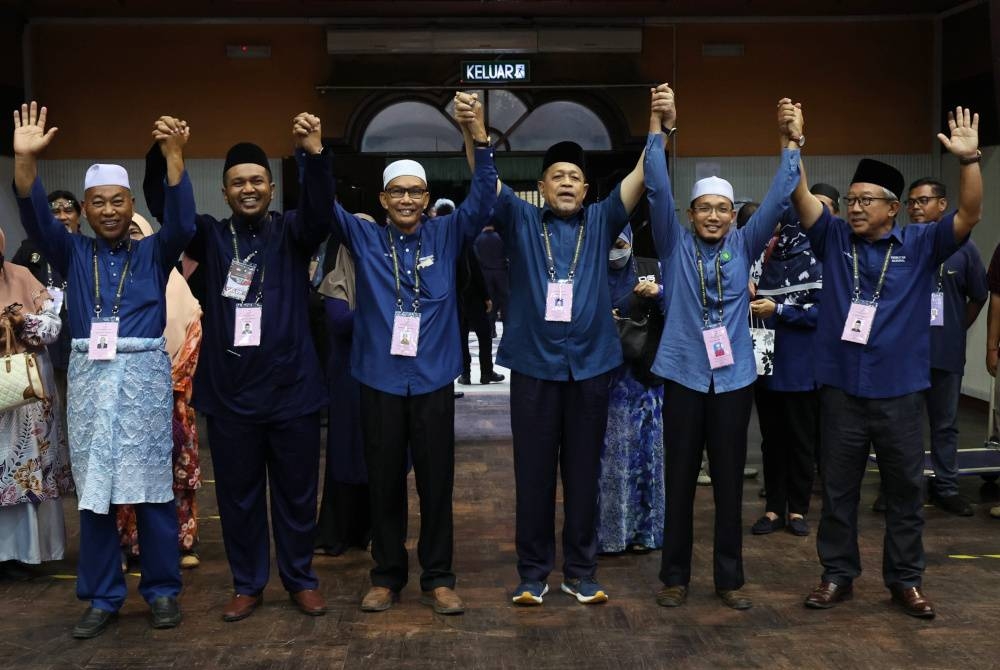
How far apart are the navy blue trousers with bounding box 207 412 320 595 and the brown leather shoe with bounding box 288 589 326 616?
0.03 metres

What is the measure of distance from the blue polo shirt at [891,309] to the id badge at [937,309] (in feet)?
4.87

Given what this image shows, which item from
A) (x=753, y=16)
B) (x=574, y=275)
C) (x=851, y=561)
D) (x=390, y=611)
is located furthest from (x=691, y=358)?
(x=753, y=16)

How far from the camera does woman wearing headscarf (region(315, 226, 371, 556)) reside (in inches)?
174

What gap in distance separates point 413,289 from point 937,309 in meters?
2.86

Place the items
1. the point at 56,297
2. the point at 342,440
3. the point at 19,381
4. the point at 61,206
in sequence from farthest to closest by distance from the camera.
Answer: the point at 61,206 < the point at 342,440 < the point at 56,297 < the point at 19,381

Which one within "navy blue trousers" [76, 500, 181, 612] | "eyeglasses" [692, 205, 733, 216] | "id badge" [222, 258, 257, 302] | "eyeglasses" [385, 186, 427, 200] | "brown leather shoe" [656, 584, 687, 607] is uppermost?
"eyeglasses" [385, 186, 427, 200]

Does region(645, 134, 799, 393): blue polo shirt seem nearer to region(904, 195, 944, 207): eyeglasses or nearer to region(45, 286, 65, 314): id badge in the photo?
region(904, 195, 944, 207): eyeglasses

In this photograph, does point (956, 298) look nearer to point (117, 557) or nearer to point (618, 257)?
point (618, 257)

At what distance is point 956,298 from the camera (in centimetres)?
557

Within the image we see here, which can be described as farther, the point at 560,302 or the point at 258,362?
the point at 560,302

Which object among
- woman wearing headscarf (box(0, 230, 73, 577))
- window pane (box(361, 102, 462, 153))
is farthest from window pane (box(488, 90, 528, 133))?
woman wearing headscarf (box(0, 230, 73, 577))

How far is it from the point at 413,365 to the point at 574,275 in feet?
2.18

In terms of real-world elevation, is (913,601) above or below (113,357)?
below

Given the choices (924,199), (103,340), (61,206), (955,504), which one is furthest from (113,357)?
(955,504)
